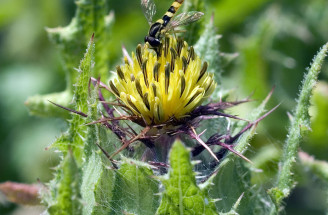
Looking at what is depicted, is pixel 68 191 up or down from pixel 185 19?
down

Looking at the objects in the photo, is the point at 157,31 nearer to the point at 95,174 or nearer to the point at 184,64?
the point at 184,64

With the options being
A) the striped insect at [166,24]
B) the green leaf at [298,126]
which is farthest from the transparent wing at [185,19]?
the green leaf at [298,126]

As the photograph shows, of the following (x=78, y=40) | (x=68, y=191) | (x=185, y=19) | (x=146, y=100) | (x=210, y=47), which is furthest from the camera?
(x=78, y=40)

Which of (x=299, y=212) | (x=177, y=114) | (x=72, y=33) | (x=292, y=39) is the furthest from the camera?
(x=292, y=39)

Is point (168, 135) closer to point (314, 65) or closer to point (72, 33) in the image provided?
point (314, 65)

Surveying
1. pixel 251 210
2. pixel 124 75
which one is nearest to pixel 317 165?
pixel 251 210

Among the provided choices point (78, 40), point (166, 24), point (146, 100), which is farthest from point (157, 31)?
point (78, 40)
